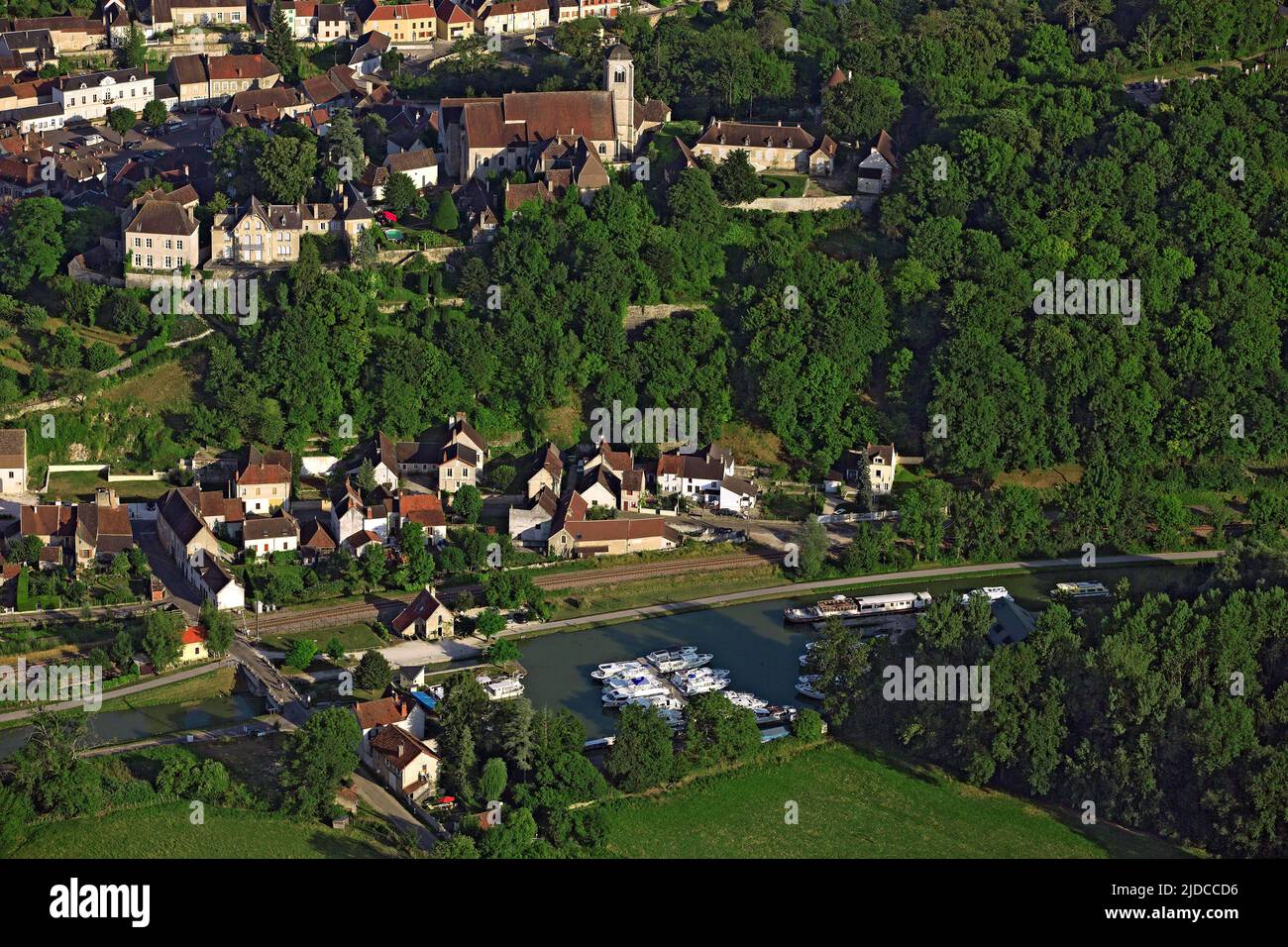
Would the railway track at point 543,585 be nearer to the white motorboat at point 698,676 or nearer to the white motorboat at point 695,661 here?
the white motorboat at point 695,661

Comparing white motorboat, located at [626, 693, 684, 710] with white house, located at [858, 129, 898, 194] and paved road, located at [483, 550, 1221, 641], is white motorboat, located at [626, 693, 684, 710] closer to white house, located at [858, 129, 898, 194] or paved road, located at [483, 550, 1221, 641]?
paved road, located at [483, 550, 1221, 641]

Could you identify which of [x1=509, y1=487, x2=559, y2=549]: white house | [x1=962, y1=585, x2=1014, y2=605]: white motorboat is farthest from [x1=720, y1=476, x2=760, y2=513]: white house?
[x1=962, y1=585, x2=1014, y2=605]: white motorboat

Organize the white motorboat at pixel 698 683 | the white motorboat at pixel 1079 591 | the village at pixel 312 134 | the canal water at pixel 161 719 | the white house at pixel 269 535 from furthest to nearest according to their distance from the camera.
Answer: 1. the village at pixel 312 134
2. the white motorboat at pixel 1079 591
3. the white house at pixel 269 535
4. the white motorboat at pixel 698 683
5. the canal water at pixel 161 719

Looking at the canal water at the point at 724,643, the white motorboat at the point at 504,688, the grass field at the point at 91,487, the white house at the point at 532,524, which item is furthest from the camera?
the grass field at the point at 91,487

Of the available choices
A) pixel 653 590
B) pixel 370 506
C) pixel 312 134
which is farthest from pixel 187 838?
pixel 312 134

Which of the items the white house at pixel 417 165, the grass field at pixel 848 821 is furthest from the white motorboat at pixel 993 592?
the white house at pixel 417 165

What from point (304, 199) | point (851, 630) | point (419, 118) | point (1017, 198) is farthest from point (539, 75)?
point (851, 630)

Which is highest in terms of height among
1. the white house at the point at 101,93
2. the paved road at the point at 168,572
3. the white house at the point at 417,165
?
the white house at the point at 101,93
